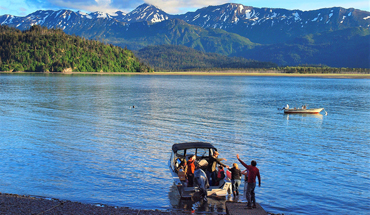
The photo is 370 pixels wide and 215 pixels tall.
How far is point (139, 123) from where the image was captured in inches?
1877

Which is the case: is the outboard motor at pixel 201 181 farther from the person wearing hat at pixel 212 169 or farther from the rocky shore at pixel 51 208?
the rocky shore at pixel 51 208

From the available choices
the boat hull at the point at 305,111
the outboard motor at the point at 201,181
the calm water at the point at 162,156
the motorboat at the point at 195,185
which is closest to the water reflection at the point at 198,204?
the calm water at the point at 162,156

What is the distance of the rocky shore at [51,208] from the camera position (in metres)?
16.2

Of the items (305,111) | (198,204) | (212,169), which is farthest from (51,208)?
(305,111)

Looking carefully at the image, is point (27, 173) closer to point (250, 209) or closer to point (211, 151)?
point (211, 151)

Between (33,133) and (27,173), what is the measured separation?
52.2 ft

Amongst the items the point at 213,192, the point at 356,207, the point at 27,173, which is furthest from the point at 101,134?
the point at 356,207

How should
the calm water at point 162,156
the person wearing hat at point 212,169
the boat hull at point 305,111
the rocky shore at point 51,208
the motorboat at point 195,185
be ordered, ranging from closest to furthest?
the rocky shore at point 51,208 → the motorboat at point 195,185 → the calm water at point 162,156 → the person wearing hat at point 212,169 → the boat hull at point 305,111

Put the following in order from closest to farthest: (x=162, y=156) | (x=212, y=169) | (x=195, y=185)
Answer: (x=195, y=185)
(x=212, y=169)
(x=162, y=156)

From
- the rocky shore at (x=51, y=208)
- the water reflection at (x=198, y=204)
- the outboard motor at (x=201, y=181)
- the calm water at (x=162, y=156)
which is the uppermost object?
the outboard motor at (x=201, y=181)

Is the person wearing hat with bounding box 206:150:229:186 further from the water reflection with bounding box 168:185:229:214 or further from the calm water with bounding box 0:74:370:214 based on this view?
the calm water with bounding box 0:74:370:214

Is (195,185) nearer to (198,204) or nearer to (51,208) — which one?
(198,204)

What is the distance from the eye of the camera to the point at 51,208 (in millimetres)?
16703

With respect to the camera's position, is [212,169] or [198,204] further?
[212,169]
